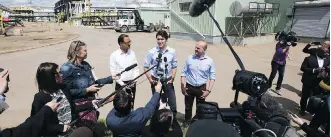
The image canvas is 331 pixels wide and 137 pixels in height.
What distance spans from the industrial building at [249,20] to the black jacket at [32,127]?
1537 cm

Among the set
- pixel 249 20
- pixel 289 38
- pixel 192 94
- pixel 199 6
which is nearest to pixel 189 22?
pixel 249 20

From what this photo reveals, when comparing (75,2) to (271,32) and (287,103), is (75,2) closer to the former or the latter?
A: (271,32)

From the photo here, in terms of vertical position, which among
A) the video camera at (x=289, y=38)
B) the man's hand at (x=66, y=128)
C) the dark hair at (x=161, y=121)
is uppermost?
the video camera at (x=289, y=38)

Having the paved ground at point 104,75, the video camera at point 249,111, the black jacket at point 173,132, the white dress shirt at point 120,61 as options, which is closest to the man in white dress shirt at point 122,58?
the white dress shirt at point 120,61

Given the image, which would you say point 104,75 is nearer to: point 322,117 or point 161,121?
point 161,121

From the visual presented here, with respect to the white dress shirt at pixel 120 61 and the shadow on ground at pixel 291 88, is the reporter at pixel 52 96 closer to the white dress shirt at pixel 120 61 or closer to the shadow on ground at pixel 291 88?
the white dress shirt at pixel 120 61

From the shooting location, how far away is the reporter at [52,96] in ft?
8.42

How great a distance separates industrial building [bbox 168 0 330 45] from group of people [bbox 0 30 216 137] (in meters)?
13.1

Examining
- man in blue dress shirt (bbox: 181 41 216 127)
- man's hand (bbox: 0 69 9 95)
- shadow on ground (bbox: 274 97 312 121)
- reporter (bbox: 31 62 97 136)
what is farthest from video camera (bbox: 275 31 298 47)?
man's hand (bbox: 0 69 9 95)

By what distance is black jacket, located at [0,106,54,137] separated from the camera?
2105mm

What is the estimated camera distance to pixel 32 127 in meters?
2.20

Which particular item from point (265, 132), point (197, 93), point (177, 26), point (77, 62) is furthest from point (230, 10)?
point (265, 132)

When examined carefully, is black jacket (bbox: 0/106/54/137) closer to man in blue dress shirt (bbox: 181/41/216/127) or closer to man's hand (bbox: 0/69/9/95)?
man's hand (bbox: 0/69/9/95)

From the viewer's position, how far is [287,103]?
19.3ft
